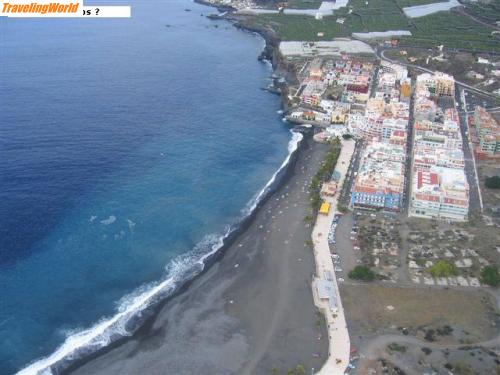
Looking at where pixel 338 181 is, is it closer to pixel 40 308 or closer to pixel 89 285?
pixel 89 285

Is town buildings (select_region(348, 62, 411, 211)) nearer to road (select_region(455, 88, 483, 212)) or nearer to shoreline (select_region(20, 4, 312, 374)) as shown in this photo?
road (select_region(455, 88, 483, 212))

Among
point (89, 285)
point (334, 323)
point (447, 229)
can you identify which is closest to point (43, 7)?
point (89, 285)

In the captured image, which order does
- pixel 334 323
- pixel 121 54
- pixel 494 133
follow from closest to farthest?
pixel 334 323, pixel 494 133, pixel 121 54

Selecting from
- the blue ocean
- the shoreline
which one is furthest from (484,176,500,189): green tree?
the blue ocean

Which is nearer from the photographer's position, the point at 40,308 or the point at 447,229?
the point at 40,308

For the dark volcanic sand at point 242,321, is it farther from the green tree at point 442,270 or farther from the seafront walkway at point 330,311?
the green tree at point 442,270

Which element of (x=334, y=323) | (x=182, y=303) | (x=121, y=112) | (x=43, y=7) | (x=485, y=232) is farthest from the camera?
(x=121, y=112)

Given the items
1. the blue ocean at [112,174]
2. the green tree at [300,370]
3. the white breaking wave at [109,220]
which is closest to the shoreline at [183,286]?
the blue ocean at [112,174]
